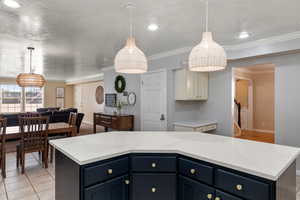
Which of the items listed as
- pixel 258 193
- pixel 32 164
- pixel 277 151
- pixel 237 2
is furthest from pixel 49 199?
pixel 237 2

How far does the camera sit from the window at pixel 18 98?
9148 mm

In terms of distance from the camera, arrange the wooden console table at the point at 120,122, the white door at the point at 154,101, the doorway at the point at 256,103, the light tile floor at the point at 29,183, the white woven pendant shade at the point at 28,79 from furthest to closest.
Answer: the doorway at the point at 256,103 → the wooden console table at the point at 120,122 → the white door at the point at 154,101 → the white woven pendant shade at the point at 28,79 → the light tile floor at the point at 29,183

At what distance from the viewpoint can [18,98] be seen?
953 cm

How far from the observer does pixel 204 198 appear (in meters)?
1.45

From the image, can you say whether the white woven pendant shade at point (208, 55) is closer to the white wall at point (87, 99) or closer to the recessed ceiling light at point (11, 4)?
the recessed ceiling light at point (11, 4)

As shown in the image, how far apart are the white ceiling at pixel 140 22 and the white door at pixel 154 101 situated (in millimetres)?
873

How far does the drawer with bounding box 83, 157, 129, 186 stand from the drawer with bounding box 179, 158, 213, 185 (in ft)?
1.71

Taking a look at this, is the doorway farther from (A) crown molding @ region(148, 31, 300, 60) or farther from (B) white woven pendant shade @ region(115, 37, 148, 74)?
(B) white woven pendant shade @ region(115, 37, 148, 74)

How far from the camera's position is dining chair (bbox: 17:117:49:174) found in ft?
10.3

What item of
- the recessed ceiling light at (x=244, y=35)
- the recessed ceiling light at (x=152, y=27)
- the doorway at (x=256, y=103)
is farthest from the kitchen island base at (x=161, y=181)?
the doorway at (x=256, y=103)

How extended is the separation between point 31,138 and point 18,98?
8031 mm

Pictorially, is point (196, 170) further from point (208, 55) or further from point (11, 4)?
point (11, 4)

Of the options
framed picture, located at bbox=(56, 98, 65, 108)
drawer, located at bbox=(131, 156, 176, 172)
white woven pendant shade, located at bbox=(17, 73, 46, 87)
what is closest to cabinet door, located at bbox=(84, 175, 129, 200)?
drawer, located at bbox=(131, 156, 176, 172)

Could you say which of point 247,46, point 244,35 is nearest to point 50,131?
point 244,35
